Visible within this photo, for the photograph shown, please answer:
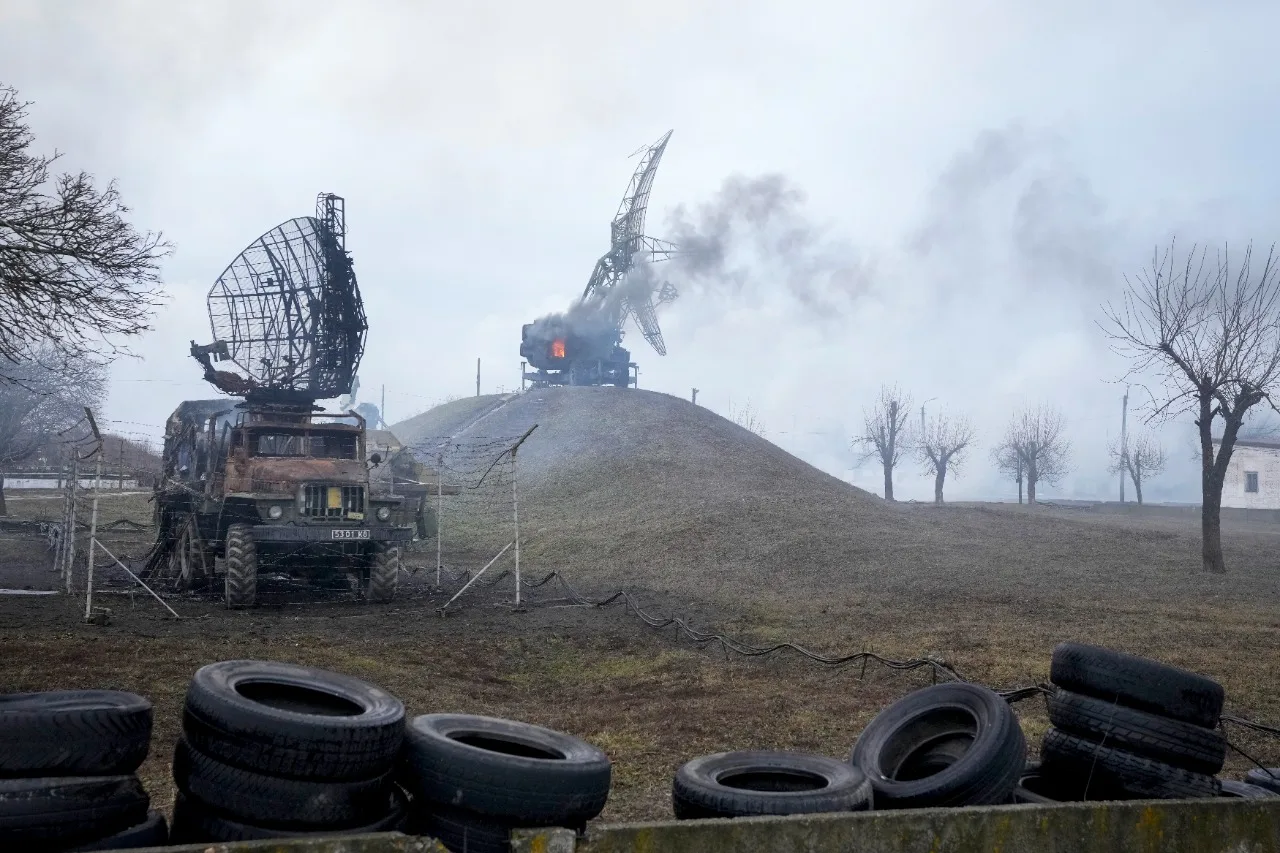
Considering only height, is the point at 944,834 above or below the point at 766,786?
above

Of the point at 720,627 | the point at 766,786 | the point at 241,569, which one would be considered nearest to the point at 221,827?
the point at 766,786

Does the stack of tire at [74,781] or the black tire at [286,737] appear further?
the black tire at [286,737]

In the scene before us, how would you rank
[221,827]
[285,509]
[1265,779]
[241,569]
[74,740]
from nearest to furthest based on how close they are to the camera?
[74,740], [221,827], [1265,779], [241,569], [285,509]

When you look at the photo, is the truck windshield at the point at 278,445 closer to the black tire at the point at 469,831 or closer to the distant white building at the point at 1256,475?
the black tire at the point at 469,831

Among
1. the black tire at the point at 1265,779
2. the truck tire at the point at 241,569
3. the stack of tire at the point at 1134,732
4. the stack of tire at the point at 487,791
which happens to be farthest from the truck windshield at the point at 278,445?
the black tire at the point at 1265,779

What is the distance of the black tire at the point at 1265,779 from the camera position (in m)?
5.53

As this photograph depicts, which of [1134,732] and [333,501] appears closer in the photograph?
[1134,732]

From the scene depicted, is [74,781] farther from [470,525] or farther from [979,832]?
[470,525]

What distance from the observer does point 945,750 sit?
17.9 feet

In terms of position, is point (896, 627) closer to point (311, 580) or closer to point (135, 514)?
point (311, 580)

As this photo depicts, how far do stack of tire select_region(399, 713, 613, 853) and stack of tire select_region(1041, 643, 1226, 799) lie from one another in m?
2.62

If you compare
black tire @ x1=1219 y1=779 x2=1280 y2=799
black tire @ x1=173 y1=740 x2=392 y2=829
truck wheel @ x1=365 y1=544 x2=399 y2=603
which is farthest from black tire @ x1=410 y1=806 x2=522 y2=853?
truck wheel @ x1=365 y1=544 x2=399 y2=603

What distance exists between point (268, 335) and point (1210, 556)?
2059 cm

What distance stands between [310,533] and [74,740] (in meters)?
11.3
